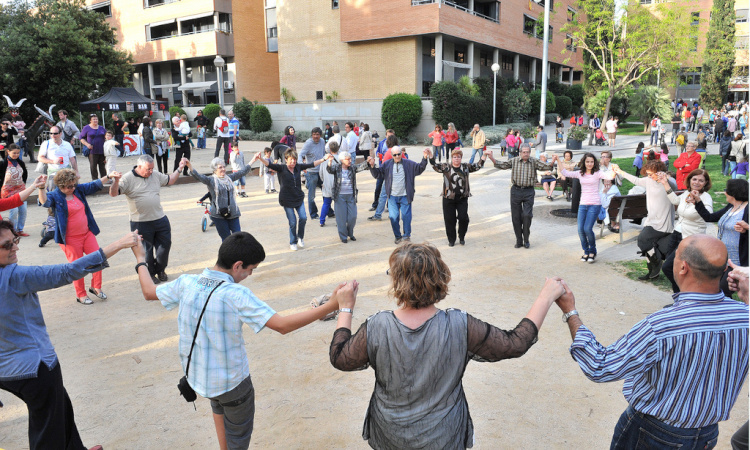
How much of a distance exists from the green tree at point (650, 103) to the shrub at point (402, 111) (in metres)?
16.2

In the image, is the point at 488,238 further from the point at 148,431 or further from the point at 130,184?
the point at 148,431

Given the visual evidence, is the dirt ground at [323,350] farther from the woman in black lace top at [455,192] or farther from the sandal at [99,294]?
the woman in black lace top at [455,192]

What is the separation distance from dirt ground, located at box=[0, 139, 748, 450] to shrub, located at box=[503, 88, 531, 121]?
2508 cm

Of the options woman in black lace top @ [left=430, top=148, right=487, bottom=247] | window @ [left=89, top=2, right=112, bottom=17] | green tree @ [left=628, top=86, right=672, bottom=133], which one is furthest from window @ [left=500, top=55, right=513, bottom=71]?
woman in black lace top @ [left=430, top=148, right=487, bottom=247]

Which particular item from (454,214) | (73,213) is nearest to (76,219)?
(73,213)

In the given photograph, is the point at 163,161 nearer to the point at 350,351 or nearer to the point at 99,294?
the point at 99,294

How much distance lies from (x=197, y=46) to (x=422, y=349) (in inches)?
1666

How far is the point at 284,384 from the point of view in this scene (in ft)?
15.8

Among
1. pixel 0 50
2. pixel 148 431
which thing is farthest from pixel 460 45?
pixel 148 431

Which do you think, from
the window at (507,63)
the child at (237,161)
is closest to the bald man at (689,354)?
the child at (237,161)

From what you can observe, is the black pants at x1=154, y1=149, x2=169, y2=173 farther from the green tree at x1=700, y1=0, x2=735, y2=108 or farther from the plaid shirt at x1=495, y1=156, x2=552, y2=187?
the green tree at x1=700, y1=0, x2=735, y2=108

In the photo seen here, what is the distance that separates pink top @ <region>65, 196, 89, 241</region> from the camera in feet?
21.4

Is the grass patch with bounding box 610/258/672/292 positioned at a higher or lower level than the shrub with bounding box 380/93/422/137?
lower

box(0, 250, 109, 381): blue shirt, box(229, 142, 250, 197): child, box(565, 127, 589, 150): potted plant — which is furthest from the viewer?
box(565, 127, 589, 150): potted plant
